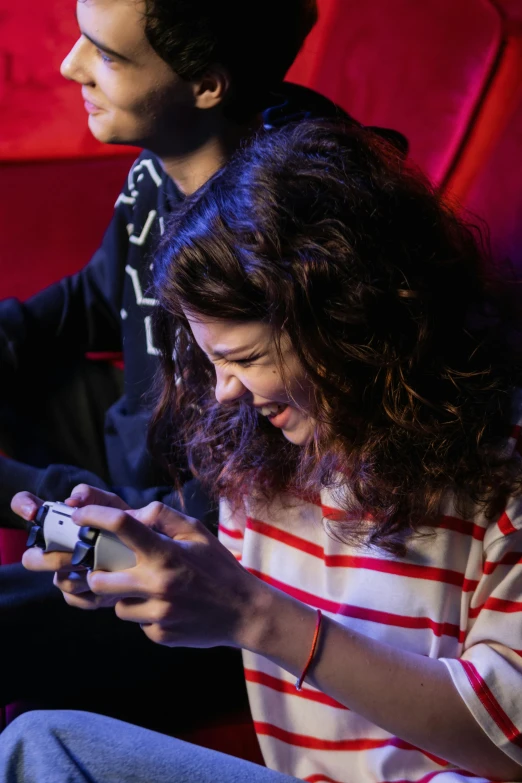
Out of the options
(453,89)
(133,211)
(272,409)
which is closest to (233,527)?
(272,409)

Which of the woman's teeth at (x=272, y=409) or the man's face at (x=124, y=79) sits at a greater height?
the man's face at (x=124, y=79)

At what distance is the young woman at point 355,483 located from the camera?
693mm

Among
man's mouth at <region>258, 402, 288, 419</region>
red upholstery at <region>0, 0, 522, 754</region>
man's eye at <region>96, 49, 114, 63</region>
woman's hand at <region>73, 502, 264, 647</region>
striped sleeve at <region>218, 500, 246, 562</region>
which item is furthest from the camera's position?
red upholstery at <region>0, 0, 522, 754</region>

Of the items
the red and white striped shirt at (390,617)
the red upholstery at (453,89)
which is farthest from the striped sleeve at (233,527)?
the red upholstery at (453,89)

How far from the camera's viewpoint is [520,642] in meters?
0.71

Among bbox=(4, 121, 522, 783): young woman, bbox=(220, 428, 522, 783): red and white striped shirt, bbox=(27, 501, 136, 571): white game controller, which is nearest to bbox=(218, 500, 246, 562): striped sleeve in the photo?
bbox=(220, 428, 522, 783): red and white striped shirt

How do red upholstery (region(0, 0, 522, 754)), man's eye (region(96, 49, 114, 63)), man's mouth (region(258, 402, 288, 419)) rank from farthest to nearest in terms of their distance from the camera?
red upholstery (region(0, 0, 522, 754)) → man's eye (region(96, 49, 114, 63)) → man's mouth (region(258, 402, 288, 419))

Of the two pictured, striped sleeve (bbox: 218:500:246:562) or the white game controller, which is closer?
the white game controller

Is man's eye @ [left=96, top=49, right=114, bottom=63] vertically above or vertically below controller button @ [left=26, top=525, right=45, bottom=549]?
above

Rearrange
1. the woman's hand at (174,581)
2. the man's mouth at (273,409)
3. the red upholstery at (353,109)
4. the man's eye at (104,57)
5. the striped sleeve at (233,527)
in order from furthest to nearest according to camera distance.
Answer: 1. the red upholstery at (353,109)
2. the man's eye at (104,57)
3. the striped sleeve at (233,527)
4. the man's mouth at (273,409)
5. the woman's hand at (174,581)

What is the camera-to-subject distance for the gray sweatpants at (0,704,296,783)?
692 millimetres

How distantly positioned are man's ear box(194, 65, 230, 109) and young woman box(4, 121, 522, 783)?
258 mm

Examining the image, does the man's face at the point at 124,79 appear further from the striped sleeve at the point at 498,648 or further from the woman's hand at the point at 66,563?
the striped sleeve at the point at 498,648

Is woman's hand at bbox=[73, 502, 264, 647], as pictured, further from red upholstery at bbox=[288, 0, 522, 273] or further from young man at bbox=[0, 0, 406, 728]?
red upholstery at bbox=[288, 0, 522, 273]
